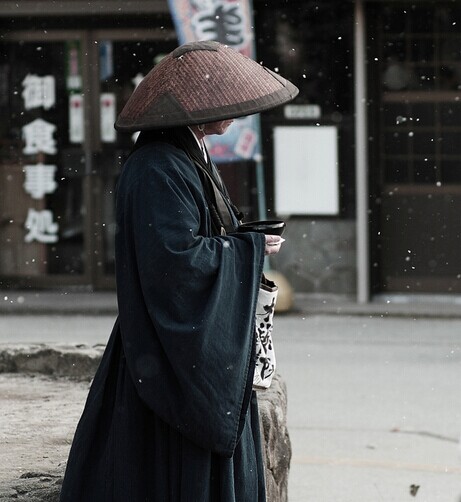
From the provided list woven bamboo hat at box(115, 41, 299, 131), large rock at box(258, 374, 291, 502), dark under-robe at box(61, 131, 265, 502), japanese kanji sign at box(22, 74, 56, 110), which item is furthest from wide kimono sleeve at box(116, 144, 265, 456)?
japanese kanji sign at box(22, 74, 56, 110)

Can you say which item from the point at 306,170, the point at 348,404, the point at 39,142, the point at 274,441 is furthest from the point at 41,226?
the point at 274,441

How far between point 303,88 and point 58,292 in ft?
10.9

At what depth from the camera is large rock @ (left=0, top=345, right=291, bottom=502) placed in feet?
12.6

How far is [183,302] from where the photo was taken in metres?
3.07

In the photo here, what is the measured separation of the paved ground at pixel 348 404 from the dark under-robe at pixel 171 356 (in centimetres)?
101

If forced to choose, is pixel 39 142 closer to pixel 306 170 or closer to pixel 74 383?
pixel 306 170

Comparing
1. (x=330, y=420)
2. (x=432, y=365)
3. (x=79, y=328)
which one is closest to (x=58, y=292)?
(x=79, y=328)

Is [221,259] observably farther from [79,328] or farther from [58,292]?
[58,292]

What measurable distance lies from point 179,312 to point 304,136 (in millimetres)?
9510

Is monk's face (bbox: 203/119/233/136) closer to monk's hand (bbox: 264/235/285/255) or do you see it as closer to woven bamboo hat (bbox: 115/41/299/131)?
woven bamboo hat (bbox: 115/41/299/131)

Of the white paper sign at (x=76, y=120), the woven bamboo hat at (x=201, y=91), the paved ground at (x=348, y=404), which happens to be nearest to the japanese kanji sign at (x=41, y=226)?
the white paper sign at (x=76, y=120)

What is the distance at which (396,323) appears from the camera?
449 inches

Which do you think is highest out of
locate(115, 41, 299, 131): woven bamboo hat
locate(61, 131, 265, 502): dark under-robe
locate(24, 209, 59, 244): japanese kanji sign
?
locate(115, 41, 299, 131): woven bamboo hat

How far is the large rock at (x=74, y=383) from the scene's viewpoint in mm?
3840
